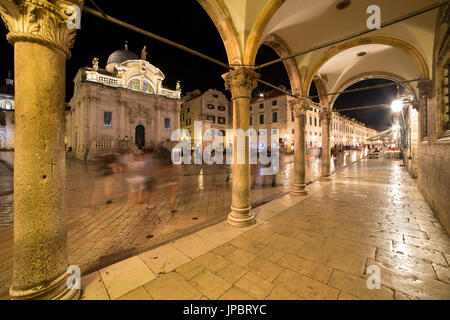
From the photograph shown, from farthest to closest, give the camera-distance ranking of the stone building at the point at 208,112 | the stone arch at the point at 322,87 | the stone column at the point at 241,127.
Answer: the stone building at the point at 208,112 → the stone arch at the point at 322,87 → the stone column at the point at 241,127

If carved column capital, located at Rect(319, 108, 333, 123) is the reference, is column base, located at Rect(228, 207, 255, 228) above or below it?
below

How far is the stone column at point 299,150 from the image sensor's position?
6.54 meters

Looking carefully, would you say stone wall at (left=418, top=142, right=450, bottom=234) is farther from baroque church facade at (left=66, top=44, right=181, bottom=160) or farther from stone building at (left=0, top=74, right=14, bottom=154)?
stone building at (left=0, top=74, right=14, bottom=154)

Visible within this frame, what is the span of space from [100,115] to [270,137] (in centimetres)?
2811

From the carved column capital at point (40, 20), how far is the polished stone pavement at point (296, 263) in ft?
9.40

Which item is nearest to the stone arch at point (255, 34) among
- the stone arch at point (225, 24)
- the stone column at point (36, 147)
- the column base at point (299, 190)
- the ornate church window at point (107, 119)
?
the stone arch at point (225, 24)

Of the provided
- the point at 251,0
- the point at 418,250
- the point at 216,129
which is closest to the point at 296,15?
the point at 251,0

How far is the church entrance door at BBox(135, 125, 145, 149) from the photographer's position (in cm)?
2739

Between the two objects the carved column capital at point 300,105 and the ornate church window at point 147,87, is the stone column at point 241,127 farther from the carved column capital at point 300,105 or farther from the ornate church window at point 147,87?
the ornate church window at point 147,87

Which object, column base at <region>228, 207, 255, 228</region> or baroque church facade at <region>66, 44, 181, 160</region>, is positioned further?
baroque church facade at <region>66, 44, 181, 160</region>

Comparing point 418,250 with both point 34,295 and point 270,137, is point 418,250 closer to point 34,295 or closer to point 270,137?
point 34,295

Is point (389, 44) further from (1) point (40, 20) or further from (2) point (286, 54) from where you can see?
(1) point (40, 20)

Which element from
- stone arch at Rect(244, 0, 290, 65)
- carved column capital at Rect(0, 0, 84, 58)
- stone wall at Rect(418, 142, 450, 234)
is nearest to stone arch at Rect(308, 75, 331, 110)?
stone wall at Rect(418, 142, 450, 234)

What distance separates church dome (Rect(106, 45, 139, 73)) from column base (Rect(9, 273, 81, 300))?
1353 inches
